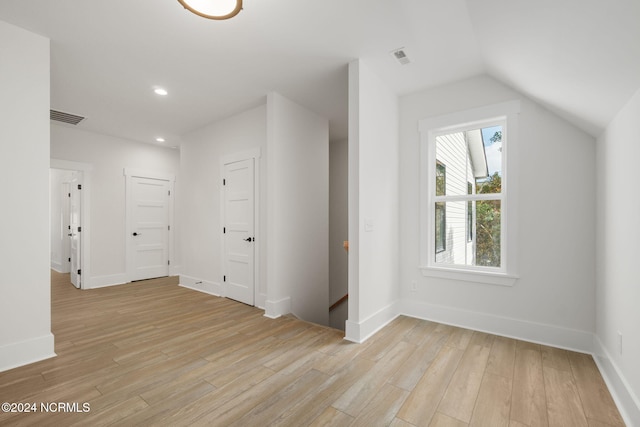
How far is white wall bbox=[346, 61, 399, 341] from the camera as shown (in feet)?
9.46

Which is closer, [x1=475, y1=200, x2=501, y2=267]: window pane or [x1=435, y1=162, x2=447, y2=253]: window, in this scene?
[x1=475, y1=200, x2=501, y2=267]: window pane

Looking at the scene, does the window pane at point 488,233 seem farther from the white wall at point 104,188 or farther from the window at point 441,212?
the white wall at point 104,188

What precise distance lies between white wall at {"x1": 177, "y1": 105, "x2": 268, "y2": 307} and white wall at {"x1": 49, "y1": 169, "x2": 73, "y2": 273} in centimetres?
274

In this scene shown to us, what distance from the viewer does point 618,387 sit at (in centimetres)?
192

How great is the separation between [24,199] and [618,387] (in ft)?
15.5

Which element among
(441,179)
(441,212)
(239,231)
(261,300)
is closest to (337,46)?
(441,179)

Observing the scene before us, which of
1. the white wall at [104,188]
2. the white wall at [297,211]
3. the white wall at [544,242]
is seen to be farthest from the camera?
the white wall at [104,188]

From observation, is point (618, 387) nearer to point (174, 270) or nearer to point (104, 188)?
point (174, 270)

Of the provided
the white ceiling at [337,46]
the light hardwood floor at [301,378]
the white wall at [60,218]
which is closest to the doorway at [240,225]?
the light hardwood floor at [301,378]

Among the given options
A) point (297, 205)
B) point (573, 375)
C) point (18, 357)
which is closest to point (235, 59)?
point (297, 205)

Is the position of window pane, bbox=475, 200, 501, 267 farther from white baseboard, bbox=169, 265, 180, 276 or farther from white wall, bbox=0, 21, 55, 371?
white baseboard, bbox=169, 265, 180, 276

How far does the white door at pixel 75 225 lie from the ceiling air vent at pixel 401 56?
5.76m

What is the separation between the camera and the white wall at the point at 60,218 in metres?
6.27

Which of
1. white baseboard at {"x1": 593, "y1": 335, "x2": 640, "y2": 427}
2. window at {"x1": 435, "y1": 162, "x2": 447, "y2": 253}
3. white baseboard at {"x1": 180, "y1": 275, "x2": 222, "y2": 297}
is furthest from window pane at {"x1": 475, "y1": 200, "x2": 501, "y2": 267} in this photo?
white baseboard at {"x1": 180, "y1": 275, "x2": 222, "y2": 297}
